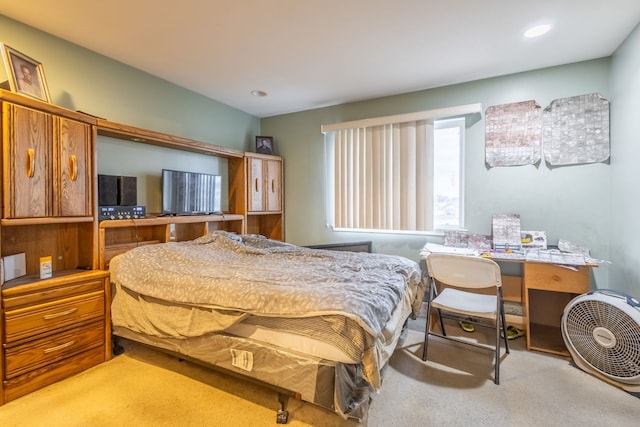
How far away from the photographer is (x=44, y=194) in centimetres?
188

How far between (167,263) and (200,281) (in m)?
0.55

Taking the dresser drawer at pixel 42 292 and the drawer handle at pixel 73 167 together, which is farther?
the drawer handle at pixel 73 167

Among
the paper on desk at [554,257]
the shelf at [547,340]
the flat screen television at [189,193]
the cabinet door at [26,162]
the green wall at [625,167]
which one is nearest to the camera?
the cabinet door at [26,162]

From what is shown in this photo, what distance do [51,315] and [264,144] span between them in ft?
9.08

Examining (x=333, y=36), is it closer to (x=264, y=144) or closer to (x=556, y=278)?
(x=264, y=144)

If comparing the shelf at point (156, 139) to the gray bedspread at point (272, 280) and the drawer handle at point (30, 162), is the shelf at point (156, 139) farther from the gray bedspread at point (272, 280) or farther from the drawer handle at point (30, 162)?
the gray bedspread at point (272, 280)

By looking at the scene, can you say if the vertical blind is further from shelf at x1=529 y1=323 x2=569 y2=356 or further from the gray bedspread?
shelf at x1=529 y1=323 x2=569 y2=356

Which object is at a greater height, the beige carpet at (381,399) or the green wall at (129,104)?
the green wall at (129,104)

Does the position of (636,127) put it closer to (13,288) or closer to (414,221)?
(414,221)

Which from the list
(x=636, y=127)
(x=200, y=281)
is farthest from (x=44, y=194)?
(x=636, y=127)

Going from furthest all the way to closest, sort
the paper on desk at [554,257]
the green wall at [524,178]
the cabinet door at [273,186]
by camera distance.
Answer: the cabinet door at [273,186]
the green wall at [524,178]
the paper on desk at [554,257]

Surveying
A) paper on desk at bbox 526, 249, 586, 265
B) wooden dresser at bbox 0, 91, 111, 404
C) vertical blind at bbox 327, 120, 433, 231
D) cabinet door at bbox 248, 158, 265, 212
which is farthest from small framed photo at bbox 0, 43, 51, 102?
paper on desk at bbox 526, 249, 586, 265

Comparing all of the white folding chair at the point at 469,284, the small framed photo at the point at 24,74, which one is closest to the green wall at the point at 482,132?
the small framed photo at the point at 24,74

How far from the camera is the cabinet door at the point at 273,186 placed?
380 cm
